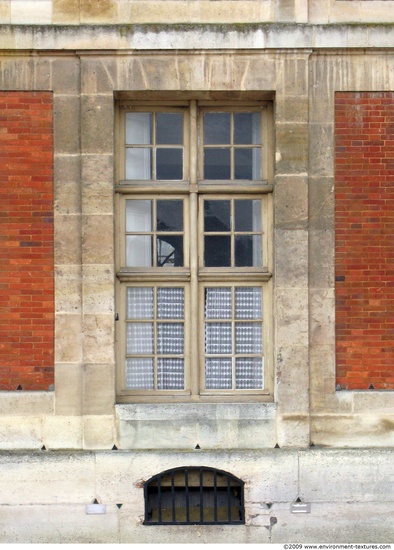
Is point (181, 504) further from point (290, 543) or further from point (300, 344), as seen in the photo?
point (300, 344)

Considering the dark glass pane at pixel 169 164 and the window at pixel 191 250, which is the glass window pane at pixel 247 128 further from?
the dark glass pane at pixel 169 164

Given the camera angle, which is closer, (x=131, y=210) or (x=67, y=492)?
(x=67, y=492)

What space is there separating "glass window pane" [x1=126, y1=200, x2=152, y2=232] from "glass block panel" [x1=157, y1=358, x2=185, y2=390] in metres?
1.45

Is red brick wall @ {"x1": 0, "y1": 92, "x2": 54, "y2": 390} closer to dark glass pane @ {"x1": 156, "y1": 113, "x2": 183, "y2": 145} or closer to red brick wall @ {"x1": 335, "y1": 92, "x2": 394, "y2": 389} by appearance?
dark glass pane @ {"x1": 156, "y1": 113, "x2": 183, "y2": 145}

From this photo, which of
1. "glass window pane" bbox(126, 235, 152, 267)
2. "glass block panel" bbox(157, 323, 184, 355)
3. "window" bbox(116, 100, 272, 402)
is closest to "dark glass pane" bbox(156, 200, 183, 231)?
"window" bbox(116, 100, 272, 402)

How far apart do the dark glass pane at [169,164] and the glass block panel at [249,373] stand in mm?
2110

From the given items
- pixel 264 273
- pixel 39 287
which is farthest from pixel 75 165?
pixel 264 273

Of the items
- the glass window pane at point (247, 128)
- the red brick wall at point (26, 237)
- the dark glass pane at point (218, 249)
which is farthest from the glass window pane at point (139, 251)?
the glass window pane at point (247, 128)

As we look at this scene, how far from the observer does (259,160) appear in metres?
7.49

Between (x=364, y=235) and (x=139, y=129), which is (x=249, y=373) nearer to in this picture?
(x=364, y=235)

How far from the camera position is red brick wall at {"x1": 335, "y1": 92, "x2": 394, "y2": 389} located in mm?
7191

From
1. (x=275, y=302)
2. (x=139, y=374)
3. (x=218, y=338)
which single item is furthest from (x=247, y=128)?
(x=139, y=374)

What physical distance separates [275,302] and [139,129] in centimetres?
236

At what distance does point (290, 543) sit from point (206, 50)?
200 inches
